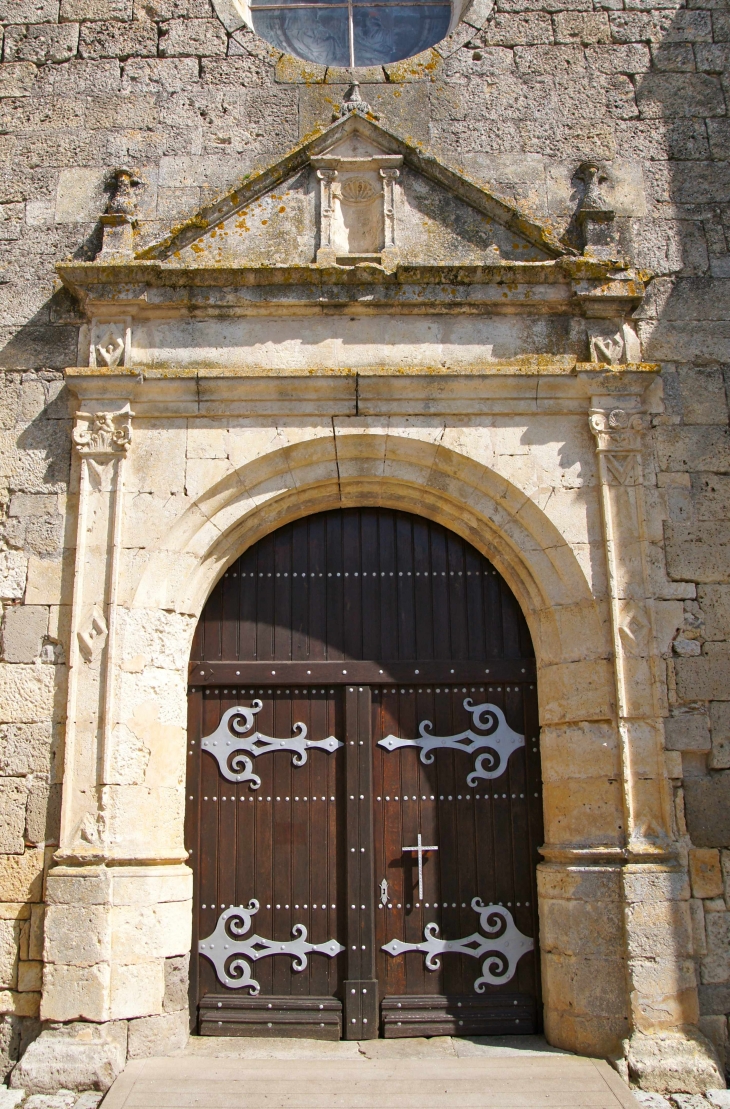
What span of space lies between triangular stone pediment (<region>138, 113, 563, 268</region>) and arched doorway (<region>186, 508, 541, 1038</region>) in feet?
4.58

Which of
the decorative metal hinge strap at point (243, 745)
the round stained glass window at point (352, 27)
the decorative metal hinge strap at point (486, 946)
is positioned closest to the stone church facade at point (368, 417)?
the decorative metal hinge strap at point (486, 946)

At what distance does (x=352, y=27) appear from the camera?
5.72m

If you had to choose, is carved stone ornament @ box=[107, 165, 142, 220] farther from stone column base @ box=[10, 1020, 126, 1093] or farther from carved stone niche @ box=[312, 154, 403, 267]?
stone column base @ box=[10, 1020, 126, 1093]

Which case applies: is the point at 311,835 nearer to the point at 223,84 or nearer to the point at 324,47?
the point at 223,84

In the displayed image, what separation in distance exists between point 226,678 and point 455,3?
420 cm

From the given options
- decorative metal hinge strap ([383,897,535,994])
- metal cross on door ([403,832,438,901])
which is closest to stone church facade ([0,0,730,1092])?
decorative metal hinge strap ([383,897,535,994])

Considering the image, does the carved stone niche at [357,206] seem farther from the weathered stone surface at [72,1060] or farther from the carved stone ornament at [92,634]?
the weathered stone surface at [72,1060]

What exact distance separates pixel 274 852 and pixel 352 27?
4740 millimetres

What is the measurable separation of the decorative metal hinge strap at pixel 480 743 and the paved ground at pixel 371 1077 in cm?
120

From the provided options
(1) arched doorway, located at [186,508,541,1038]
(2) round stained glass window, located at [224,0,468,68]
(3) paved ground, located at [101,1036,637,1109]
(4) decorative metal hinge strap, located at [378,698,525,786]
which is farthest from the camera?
(2) round stained glass window, located at [224,0,468,68]

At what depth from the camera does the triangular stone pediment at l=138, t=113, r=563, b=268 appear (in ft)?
16.0

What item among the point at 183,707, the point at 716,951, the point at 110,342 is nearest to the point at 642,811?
the point at 716,951

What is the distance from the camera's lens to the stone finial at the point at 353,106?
505 centimetres

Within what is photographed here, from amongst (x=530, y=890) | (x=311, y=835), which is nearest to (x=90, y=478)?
(x=311, y=835)
